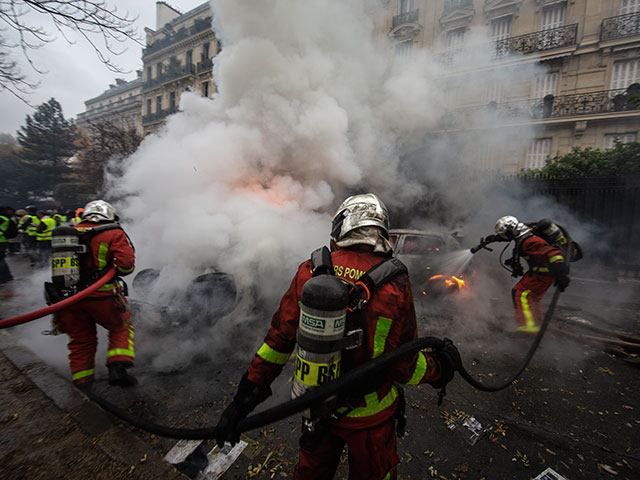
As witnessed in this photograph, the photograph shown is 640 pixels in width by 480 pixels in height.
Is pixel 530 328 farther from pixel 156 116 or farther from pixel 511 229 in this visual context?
pixel 156 116

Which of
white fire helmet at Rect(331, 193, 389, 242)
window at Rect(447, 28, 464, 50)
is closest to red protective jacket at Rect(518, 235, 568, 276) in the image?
white fire helmet at Rect(331, 193, 389, 242)

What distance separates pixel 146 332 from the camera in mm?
3777

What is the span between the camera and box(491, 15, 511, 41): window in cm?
1271

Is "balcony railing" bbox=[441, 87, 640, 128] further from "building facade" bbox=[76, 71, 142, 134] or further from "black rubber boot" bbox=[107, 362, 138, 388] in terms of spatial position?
"building facade" bbox=[76, 71, 142, 134]

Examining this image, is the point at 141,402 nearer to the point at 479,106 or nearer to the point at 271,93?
the point at 271,93

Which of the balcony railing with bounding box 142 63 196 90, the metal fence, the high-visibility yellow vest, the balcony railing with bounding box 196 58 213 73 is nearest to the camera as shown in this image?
the metal fence

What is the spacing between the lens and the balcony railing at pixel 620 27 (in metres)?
11.0

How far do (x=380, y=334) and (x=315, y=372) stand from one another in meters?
0.38

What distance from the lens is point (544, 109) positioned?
12508 mm

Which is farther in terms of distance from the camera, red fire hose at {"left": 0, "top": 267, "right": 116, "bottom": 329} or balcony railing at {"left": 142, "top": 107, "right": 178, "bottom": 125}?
balcony railing at {"left": 142, "top": 107, "right": 178, "bottom": 125}

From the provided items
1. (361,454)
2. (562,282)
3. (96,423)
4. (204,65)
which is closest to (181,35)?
(204,65)

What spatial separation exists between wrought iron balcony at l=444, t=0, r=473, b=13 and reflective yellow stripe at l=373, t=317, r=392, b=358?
57.1 feet

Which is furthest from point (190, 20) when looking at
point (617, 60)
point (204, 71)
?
point (617, 60)

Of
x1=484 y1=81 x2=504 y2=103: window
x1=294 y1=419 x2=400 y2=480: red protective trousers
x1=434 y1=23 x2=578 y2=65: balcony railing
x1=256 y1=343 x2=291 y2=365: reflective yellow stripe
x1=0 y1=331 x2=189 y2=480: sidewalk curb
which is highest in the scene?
x1=434 y1=23 x2=578 y2=65: balcony railing
